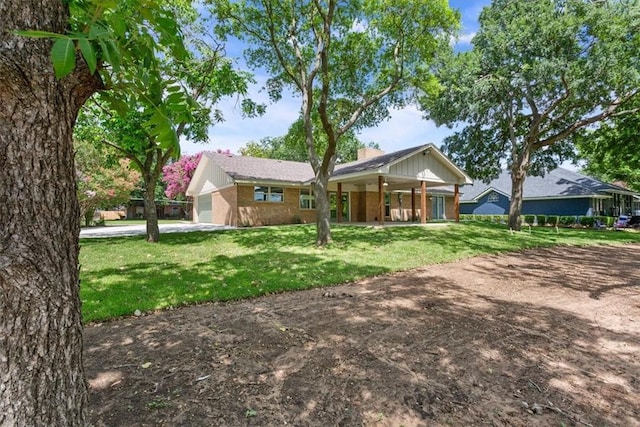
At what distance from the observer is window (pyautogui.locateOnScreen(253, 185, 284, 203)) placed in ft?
67.4

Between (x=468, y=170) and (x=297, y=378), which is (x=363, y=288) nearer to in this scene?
(x=297, y=378)

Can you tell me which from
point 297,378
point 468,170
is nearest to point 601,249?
point 468,170

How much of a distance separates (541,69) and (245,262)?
15876 mm

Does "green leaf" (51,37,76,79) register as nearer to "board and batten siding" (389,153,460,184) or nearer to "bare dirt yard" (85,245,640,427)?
"bare dirt yard" (85,245,640,427)

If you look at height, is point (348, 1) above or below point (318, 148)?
above

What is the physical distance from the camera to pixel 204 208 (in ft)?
86.6

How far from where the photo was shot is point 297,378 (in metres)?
3.06

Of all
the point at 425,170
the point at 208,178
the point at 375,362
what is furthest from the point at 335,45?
the point at 208,178

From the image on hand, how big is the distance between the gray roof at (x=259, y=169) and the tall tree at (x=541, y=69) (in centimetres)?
952

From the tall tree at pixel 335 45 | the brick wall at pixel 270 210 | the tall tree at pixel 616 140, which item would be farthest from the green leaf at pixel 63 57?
the tall tree at pixel 616 140

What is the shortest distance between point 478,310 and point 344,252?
17.1ft

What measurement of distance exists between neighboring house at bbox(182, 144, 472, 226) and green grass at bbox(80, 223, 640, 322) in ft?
16.5

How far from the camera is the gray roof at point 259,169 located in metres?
20.4

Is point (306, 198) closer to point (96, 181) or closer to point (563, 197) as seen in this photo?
point (96, 181)
